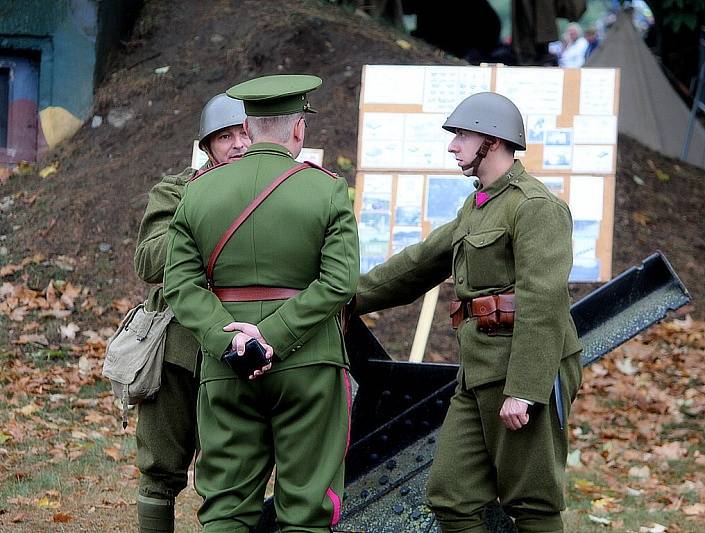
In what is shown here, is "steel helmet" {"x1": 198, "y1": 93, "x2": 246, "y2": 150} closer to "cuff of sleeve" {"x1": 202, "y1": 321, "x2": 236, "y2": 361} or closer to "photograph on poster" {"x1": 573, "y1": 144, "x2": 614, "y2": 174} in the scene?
"cuff of sleeve" {"x1": 202, "y1": 321, "x2": 236, "y2": 361}

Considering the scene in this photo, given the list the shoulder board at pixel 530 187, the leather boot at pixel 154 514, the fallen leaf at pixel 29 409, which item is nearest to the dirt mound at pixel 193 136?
the fallen leaf at pixel 29 409

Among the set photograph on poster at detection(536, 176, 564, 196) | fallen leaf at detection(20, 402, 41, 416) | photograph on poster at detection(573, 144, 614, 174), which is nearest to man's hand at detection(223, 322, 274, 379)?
photograph on poster at detection(536, 176, 564, 196)

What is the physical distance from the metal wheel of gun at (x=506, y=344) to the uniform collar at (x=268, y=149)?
0.77 metres

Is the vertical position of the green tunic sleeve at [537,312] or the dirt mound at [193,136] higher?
the green tunic sleeve at [537,312]

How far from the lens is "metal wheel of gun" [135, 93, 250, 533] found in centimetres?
435

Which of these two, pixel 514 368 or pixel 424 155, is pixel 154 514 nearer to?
pixel 514 368

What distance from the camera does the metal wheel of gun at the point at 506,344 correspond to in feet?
13.0

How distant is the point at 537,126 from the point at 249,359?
3.98 meters

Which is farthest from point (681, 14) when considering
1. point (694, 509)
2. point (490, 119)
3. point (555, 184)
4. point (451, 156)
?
point (490, 119)

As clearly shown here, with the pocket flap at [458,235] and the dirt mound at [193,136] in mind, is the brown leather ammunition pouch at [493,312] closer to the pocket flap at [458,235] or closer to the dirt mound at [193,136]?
the pocket flap at [458,235]

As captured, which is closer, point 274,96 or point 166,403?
point 274,96

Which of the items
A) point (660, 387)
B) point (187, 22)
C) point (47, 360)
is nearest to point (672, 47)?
point (187, 22)

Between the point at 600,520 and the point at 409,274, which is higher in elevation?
the point at 409,274

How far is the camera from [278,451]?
378 centimetres
